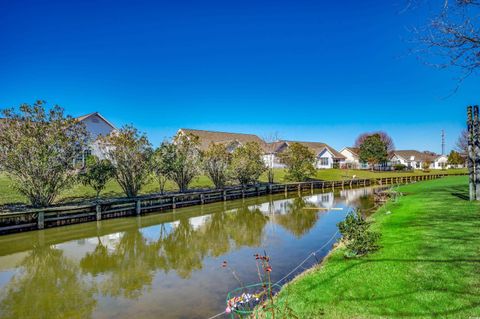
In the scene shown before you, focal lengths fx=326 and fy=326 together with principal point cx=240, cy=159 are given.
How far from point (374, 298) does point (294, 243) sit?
7532 mm

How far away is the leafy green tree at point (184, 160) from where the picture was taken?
89.1 ft

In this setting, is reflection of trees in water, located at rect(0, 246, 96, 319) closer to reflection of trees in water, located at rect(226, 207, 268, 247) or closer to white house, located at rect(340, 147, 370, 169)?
reflection of trees in water, located at rect(226, 207, 268, 247)

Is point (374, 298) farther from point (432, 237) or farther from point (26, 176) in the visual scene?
point (26, 176)

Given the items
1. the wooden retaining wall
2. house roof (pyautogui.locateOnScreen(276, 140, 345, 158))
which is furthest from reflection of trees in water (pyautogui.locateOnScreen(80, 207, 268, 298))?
house roof (pyautogui.locateOnScreen(276, 140, 345, 158))

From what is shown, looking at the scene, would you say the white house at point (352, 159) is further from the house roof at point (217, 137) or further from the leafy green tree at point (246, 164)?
the leafy green tree at point (246, 164)

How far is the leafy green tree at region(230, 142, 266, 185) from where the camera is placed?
109ft

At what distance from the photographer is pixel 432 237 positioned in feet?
30.0

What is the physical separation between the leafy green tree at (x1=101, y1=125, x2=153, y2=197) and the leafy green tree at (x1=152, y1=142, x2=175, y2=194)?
87cm

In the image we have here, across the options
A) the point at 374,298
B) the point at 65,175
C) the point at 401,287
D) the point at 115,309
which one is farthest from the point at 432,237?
the point at 65,175

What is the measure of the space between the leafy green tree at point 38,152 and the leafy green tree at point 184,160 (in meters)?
9.13

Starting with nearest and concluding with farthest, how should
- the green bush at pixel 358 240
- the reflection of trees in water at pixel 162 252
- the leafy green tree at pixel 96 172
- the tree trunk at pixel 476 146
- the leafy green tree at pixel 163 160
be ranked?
the green bush at pixel 358 240
the reflection of trees in water at pixel 162 252
the tree trunk at pixel 476 146
the leafy green tree at pixel 96 172
the leafy green tree at pixel 163 160

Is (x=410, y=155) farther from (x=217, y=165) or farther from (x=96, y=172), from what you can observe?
(x=96, y=172)

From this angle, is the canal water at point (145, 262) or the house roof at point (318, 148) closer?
the canal water at point (145, 262)

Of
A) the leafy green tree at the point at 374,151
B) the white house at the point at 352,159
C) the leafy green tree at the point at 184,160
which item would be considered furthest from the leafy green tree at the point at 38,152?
the white house at the point at 352,159
